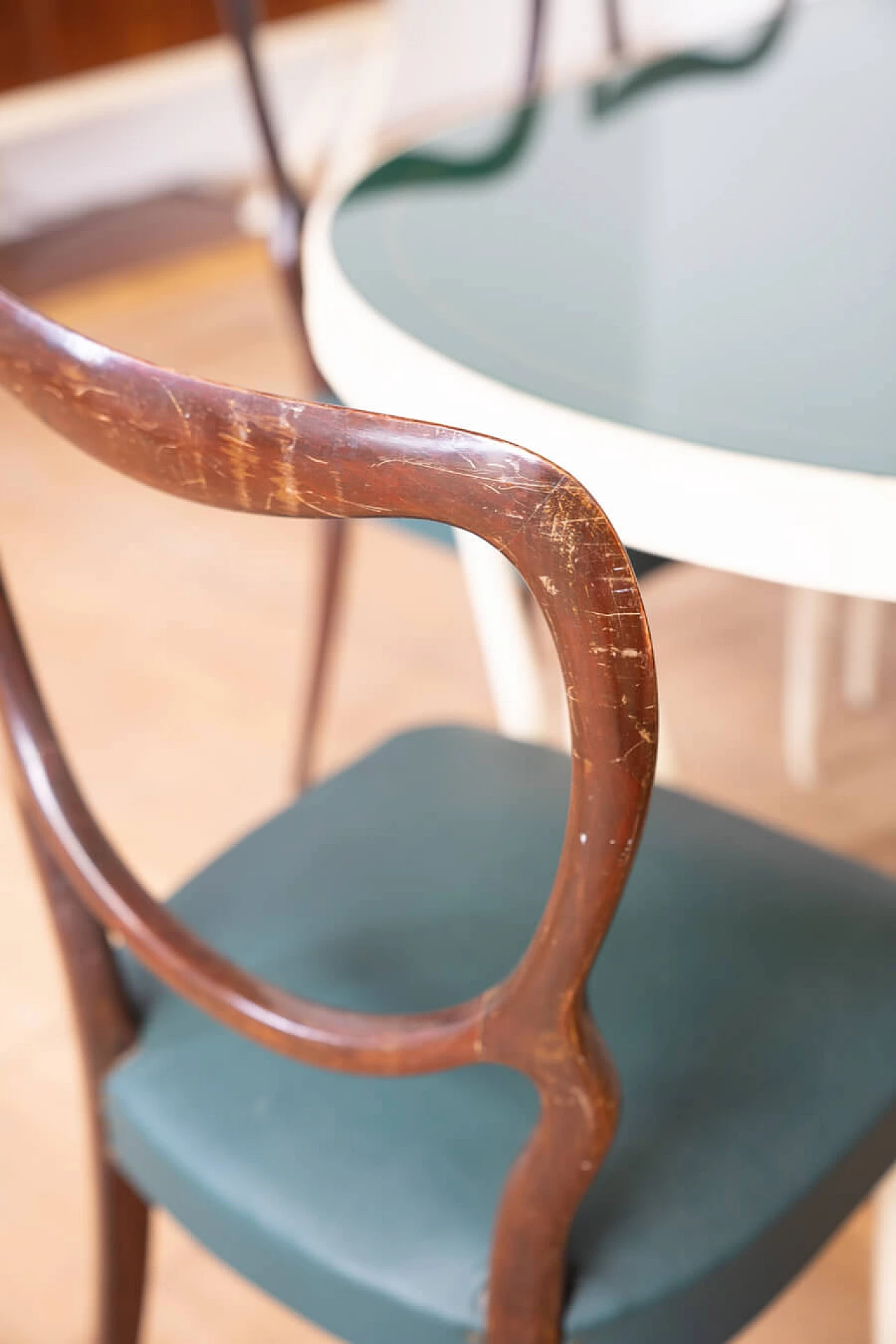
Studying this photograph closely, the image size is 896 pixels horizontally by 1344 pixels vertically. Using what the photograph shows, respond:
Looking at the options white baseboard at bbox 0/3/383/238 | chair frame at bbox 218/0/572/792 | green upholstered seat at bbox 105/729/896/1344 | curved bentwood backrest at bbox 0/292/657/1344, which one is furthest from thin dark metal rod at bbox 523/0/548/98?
white baseboard at bbox 0/3/383/238

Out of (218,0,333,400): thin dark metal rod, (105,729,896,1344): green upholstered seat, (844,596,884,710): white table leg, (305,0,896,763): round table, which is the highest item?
(305,0,896,763): round table

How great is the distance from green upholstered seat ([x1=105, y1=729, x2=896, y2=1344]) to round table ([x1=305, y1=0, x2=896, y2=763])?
185 millimetres

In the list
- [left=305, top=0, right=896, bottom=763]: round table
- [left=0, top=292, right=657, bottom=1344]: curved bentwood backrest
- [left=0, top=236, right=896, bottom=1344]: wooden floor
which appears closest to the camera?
[left=0, top=292, right=657, bottom=1344]: curved bentwood backrest

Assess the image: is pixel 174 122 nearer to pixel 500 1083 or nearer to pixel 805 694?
A: pixel 805 694

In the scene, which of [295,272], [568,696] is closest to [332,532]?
[295,272]

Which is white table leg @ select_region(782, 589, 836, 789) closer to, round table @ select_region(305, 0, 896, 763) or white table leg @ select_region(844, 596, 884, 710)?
white table leg @ select_region(844, 596, 884, 710)

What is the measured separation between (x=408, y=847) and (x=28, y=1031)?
716 mm

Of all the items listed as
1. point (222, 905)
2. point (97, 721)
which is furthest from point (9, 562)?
point (222, 905)

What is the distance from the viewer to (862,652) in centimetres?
164

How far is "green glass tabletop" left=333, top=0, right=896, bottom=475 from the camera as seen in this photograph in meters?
0.65

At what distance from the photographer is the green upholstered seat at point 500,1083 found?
58 cm

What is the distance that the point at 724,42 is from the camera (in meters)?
1.34

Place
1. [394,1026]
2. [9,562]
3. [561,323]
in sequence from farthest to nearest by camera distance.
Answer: [9,562], [561,323], [394,1026]

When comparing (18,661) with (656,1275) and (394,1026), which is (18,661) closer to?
(394,1026)
